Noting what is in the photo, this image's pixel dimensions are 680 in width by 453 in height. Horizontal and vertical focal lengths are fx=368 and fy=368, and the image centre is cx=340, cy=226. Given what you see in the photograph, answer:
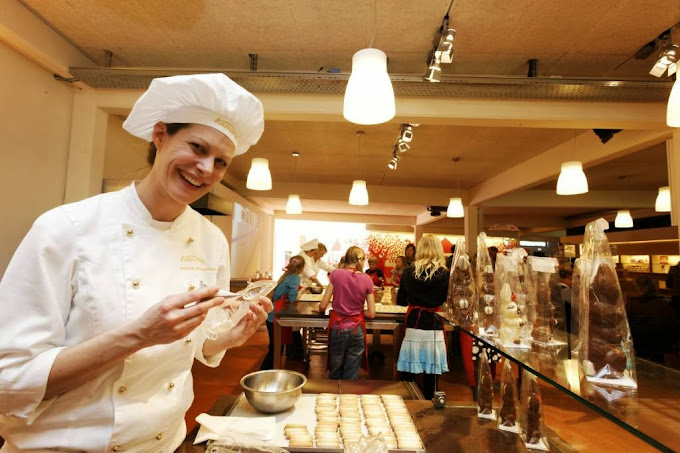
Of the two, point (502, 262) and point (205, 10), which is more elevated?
point (205, 10)

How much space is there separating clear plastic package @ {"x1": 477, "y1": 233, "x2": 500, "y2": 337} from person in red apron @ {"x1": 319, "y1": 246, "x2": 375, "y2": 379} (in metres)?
2.12

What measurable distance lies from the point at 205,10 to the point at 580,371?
2968mm

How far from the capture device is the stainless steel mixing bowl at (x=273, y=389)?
1.39m

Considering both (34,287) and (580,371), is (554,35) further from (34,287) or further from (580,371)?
(34,287)

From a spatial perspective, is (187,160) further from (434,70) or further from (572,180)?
(572,180)

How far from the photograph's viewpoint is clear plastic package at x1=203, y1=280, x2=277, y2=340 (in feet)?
3.68

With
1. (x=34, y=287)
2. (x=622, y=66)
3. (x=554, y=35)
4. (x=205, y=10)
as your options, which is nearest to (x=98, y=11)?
(x=205, y=10)

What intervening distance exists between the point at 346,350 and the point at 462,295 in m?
2.35

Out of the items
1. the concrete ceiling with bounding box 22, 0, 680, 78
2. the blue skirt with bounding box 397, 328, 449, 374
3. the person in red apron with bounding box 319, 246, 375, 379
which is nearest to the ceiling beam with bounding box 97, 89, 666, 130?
the concrete ceiling with bounding box 22, 0, 680, 78

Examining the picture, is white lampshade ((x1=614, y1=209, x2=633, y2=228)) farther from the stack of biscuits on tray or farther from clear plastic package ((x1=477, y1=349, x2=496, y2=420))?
the stack of biscuits on tray

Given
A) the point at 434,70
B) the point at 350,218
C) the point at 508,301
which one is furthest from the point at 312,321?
the point at 350,218

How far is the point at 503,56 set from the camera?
10.2 feet

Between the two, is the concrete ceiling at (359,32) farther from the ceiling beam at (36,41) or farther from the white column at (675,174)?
the white column at (675,174)

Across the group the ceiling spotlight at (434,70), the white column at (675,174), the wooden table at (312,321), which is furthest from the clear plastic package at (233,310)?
the white column at (675,174)
